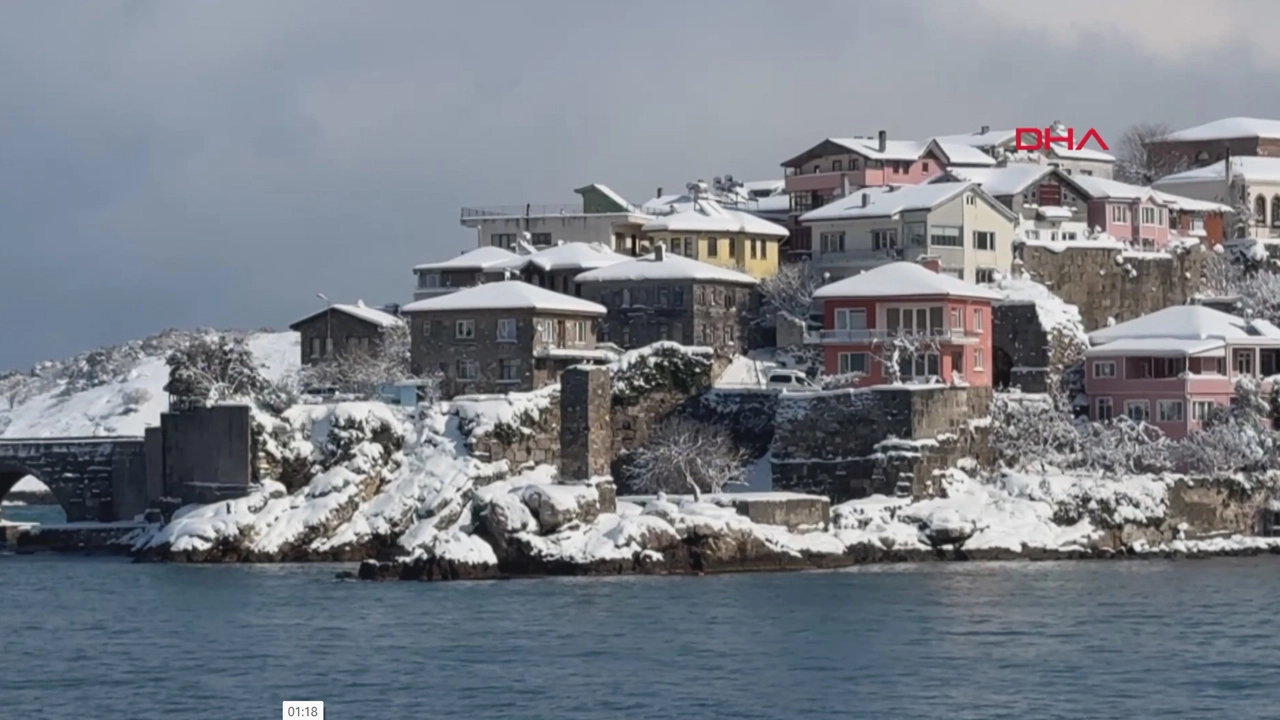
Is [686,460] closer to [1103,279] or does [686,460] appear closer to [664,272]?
[664,272]

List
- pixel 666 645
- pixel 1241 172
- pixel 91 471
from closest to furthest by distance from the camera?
pixel 666 645, pixel 91 471, pixel 1241 172

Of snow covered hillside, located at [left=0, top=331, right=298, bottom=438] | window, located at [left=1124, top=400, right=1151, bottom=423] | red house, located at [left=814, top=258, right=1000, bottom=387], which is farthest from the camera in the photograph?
snow covered hillside, located at [left=0, top=331, right=298, bottom=438]

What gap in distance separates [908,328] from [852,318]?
68.9 inches

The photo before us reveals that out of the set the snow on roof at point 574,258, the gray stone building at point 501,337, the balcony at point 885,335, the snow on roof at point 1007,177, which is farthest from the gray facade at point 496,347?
the snow on roof at point 1007,177

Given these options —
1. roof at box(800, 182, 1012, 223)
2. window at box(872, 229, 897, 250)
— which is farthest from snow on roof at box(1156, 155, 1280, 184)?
window at box(872, 229, 897, 250)

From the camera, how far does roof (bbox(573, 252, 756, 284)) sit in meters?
82.6

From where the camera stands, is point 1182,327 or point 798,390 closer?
point 798,390

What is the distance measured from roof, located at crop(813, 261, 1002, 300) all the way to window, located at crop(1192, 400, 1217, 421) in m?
6.55

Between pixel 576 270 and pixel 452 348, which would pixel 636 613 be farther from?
pixel 576 270

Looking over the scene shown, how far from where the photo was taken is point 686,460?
74.6 meters

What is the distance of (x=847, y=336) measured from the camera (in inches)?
3009

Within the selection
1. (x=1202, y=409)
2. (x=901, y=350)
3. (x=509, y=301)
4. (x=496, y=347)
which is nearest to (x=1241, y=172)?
(x=1202, y=409)

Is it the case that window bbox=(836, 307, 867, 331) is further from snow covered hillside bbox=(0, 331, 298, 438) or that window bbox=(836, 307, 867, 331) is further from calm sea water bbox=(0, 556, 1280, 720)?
snow covered hillside bbox=(0, 331, 298, 438)

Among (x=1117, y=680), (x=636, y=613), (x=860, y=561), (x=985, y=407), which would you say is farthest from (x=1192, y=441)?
(x=1117, y=680)
